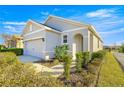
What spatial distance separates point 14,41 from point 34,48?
4.59 ft

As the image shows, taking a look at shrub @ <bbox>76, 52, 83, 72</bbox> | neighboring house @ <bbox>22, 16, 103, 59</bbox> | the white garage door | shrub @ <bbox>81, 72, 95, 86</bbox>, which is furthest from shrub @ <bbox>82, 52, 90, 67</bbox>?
the white garage door

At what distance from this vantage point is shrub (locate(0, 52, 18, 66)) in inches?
302

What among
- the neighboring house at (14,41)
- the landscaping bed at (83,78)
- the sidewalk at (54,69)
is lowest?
the landscaping bed at (83,78)

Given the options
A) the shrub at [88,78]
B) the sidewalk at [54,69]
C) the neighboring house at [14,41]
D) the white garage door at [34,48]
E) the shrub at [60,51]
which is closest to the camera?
the shrub at [88,78]

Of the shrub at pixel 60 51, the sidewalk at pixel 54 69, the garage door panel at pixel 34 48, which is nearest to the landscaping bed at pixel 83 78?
the sidewalk at pixel 54 69

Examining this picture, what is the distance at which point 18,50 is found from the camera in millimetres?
8148

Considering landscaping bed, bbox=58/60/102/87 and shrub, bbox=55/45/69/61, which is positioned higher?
shrub, bbox=55/45/69/61

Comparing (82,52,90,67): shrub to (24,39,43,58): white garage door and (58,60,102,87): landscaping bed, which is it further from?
(24,39,43,58): white garage door

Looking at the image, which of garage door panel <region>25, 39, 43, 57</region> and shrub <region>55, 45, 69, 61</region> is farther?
garage door panel <region>25, 39, 43, 57</region>

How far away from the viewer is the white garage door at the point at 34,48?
856 cm

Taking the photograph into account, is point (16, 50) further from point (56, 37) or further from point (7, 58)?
point (56, 37)

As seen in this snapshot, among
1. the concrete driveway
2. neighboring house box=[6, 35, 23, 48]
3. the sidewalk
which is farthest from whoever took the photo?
the concrete driveway

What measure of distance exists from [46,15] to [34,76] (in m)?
2.22

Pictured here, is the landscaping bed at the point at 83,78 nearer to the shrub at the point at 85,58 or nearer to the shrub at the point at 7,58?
the shrub at the point at 85,58
